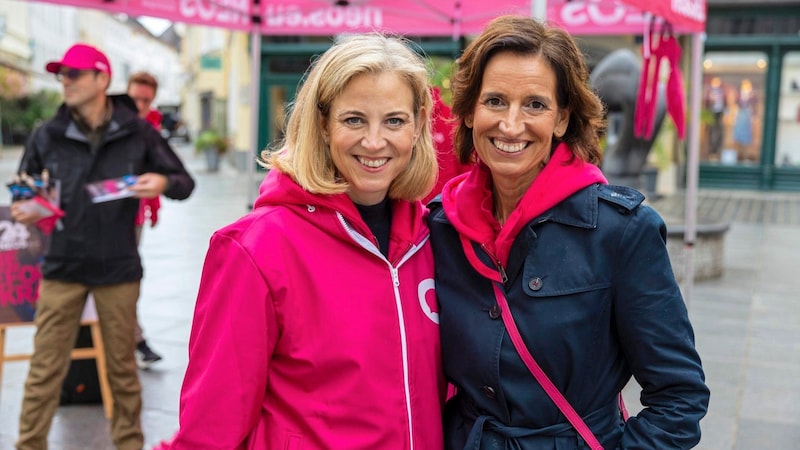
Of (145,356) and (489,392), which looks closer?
(489,392)

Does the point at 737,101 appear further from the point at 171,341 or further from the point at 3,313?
the point at 3,313

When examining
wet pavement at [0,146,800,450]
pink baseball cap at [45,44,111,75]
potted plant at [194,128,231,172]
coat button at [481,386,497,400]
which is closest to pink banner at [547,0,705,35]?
wet pavement at [0,146,800,450]

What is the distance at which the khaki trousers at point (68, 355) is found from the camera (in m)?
3.85

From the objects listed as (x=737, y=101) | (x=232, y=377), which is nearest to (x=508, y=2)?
(x=232, y=377)

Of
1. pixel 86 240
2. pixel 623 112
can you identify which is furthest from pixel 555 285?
pixel 623 112

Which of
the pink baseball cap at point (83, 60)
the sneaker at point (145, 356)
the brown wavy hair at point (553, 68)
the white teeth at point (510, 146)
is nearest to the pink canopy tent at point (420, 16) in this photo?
the pink baseball cap at point (83, 60)

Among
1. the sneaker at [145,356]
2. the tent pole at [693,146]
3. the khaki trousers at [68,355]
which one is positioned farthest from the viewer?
the sneaker at [145,356]

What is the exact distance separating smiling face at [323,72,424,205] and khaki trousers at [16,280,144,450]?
2593 millimetres

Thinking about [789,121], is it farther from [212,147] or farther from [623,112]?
[212,147]

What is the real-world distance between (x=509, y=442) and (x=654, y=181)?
15.6 m

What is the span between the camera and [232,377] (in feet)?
5.54

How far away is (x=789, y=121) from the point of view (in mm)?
17969

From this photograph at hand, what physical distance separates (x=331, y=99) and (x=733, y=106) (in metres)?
18.5

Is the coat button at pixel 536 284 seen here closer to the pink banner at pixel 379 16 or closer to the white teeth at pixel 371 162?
the white teeth at pixel 371 162
